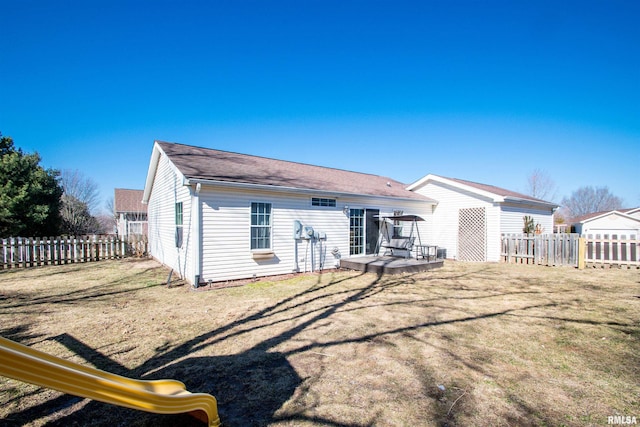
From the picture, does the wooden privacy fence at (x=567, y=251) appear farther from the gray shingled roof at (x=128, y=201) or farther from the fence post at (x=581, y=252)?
the gray shingled roof at (x=128, y=201)

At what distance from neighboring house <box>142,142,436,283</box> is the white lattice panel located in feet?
11.2

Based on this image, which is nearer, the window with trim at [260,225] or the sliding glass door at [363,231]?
the window with trim at [260,225]

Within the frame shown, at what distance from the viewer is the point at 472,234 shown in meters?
15.1

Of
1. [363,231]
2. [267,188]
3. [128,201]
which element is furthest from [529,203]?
[128,201]

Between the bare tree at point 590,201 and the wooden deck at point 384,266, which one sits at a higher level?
the bare tree at point 590,201

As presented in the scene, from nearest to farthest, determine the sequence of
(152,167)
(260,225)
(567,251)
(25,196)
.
Answer: 1. (260,225)
2. (567,251)
3. (152,167)
4. (25,196)

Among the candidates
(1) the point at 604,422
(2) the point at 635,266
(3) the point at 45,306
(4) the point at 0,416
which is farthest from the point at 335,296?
(2) the point at 635,266

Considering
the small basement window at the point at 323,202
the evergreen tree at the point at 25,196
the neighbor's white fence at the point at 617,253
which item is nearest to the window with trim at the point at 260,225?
the small basement window at the point at 323,202

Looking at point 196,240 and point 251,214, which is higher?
point 251,214

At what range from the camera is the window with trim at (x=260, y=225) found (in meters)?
9.76

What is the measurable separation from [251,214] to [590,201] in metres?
81.0

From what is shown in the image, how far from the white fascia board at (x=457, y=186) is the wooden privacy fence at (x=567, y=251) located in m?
1.81

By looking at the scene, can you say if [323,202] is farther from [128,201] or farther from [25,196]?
[128,201]

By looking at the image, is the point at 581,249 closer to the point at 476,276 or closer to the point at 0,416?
the point at 476,276
